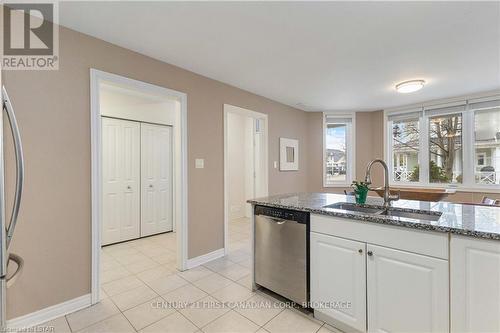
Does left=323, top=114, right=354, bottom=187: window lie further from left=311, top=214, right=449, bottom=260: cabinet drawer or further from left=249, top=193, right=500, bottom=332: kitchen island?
left=311, top=214, right=449, bottom=260: cabinet drawer

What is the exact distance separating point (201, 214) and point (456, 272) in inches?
98.3

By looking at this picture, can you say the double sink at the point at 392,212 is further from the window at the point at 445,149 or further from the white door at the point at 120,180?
the window at the point at 445,149

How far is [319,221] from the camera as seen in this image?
1865 millimetres

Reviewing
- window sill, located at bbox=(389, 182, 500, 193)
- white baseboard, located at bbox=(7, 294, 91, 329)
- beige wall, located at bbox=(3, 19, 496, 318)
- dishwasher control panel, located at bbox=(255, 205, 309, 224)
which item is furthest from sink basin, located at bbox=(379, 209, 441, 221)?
window sill, located at bbox=(389, 182, 500, 193)

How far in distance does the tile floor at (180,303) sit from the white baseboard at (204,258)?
0.08m

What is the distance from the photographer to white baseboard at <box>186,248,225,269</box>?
9.58 ft

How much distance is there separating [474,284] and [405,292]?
13.5 inches

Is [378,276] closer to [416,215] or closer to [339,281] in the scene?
[339,281]

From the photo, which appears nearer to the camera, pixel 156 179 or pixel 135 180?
pixel 135 180

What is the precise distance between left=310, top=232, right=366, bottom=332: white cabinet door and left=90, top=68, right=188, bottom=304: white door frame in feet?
5.30

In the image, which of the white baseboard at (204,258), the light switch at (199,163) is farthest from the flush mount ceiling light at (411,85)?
the white baseboard at (204,258)

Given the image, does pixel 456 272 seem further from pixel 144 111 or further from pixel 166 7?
pixel 144 111

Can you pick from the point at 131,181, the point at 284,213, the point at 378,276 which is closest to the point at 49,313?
the point at 284,213

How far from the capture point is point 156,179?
420cm
